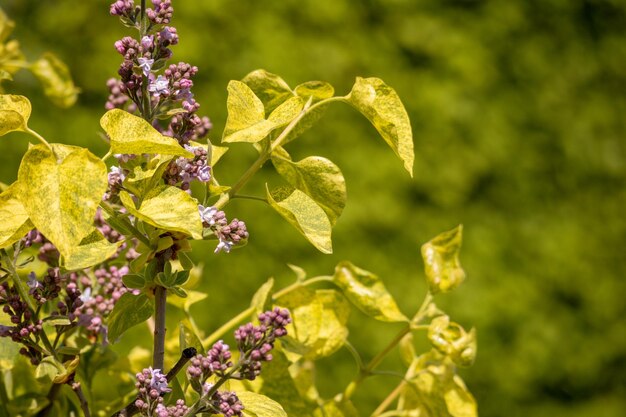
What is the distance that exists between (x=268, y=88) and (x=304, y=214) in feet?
0.43

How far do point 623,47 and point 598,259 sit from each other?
652 mm

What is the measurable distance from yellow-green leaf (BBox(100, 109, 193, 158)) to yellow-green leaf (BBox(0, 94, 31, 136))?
0.05 m

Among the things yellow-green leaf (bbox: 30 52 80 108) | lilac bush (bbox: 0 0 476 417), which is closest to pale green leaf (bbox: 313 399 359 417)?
lilac bush (bbox: 0 0 476 417)

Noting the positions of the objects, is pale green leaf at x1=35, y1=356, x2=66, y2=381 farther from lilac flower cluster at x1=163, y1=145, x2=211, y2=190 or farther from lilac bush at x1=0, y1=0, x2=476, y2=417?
lilac flower cluster at x1=163, y1=145, x2=211, y2=190

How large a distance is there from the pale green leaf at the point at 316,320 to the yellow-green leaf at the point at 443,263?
8cm

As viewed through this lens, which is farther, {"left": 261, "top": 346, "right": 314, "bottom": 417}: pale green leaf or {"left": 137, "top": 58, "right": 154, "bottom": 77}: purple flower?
{"left": 261, "top": 346, "right": 314, "bottom": 417}: pale green leaf

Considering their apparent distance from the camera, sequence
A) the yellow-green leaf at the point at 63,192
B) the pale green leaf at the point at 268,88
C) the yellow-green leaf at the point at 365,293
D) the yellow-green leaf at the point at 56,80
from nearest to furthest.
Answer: the yellow-green leaf at the point at 63,192, the pale green leaf at the point at 268,88, the yellow-green leaf at the point at 365,293, the yellow-green leaf at the point at 56,80

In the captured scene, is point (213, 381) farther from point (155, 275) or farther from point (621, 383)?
point (621, 383)

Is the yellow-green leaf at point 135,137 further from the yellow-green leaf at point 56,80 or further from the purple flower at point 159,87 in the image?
the yellow-green leaf at point 56,80

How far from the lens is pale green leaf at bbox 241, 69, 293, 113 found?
65cm

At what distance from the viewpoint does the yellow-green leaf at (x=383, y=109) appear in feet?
1.82

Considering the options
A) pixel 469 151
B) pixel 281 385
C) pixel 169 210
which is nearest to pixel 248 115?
pixel 169 210

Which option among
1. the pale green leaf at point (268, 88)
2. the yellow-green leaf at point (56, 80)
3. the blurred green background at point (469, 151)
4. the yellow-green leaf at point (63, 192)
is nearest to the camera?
the yellow-green leaf at point (63, 192)

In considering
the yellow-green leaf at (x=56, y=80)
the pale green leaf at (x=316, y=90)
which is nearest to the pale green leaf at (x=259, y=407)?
the pale green leaf at (x=316, y=90)
